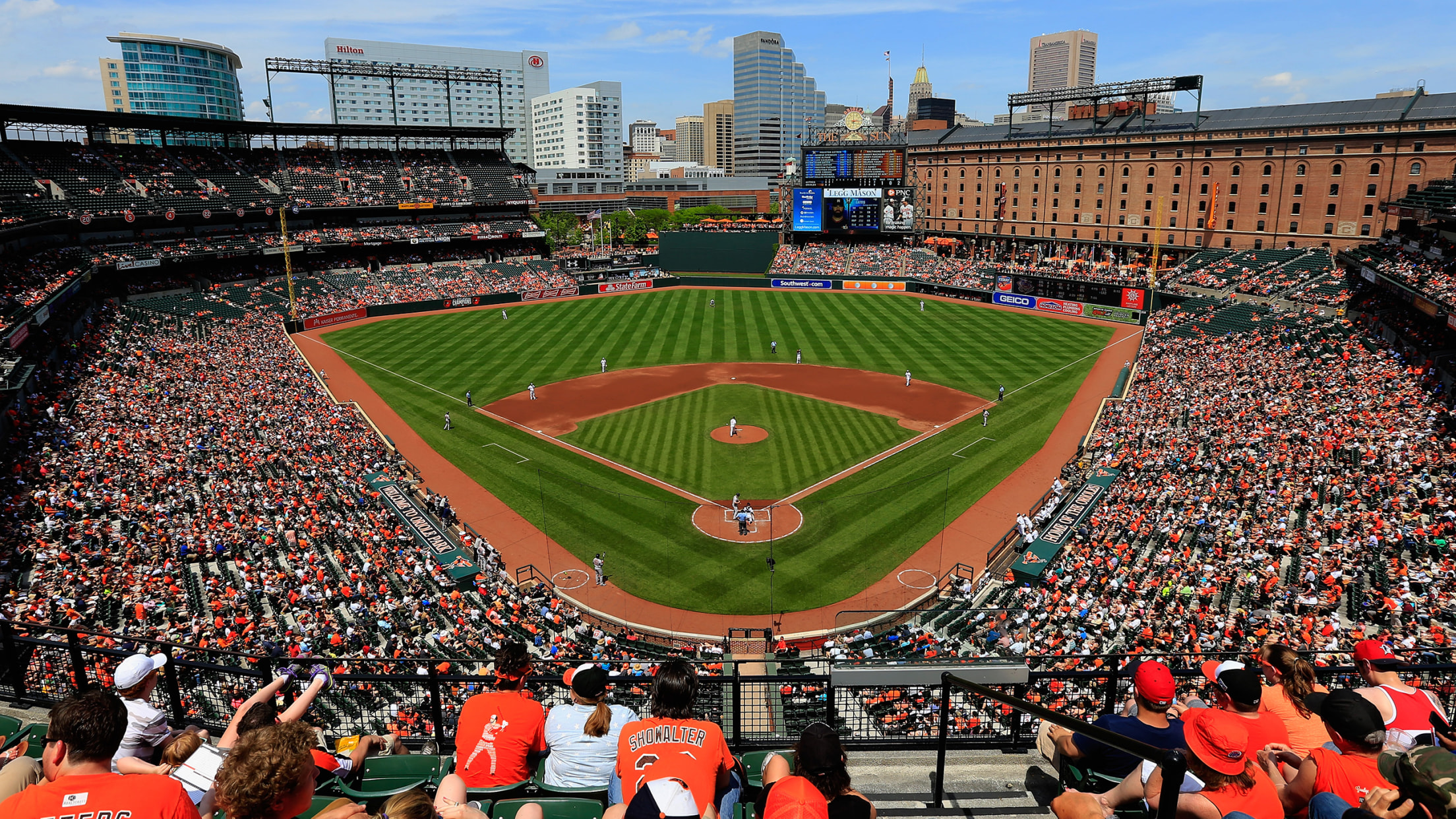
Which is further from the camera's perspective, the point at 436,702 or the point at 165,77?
the point at 165,77

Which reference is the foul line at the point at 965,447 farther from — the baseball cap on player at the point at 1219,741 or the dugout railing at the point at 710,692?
the baseball cap on player at the point at 1219,741

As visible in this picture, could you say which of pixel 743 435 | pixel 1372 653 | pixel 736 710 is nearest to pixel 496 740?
pixel 736 710

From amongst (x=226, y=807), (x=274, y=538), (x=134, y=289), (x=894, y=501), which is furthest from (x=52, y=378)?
(x=226, y=807)

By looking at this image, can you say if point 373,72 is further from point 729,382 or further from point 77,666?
point 77,666

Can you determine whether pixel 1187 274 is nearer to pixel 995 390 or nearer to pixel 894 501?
pixel 995 390

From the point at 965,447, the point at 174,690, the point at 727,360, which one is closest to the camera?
the point at 174,690

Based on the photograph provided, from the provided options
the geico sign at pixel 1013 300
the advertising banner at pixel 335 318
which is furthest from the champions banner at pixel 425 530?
the geico sign at pixel 1013 300

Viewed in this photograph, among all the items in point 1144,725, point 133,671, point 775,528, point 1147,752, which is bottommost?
point 775,528
